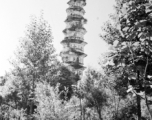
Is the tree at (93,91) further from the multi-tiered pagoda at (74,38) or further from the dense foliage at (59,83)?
the multi-tiered pagoda at (74,38)

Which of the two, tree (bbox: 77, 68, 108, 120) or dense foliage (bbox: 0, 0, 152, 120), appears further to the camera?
tree (bbox: 77, 68, 108, 120)

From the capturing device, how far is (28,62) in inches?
556

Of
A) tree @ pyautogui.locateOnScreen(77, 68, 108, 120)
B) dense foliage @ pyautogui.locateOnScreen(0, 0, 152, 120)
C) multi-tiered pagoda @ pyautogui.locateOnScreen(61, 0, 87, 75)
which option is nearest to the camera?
dense foliage @ pyautogui.locateOnScreen(0, 0, 152, 120)

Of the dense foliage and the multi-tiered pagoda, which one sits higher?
the multi-tiered pagoda

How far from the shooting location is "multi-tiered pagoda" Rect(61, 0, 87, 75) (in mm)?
39244

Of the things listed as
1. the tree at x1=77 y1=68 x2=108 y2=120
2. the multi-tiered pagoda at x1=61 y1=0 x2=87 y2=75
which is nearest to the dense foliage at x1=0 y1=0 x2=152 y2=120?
the tree at x1=77 y1=68 x2=108 y2=120

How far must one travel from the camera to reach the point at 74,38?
4119 cm

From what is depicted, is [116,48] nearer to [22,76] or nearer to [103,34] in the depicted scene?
[103,34]

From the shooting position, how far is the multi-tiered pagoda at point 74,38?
129 ft

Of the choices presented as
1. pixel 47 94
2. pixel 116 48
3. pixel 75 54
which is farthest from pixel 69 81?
pixel 116 48

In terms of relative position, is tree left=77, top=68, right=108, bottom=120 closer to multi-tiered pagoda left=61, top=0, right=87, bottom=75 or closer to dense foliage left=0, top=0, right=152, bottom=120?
dense foliage left=0, top=0, right=152, bottom=120

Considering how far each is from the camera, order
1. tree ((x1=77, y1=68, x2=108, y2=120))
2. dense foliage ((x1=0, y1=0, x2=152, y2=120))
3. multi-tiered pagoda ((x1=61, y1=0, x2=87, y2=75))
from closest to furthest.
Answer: dense foliage ((x1=0, y1=0, x2=152, y2=120)) < tree ((x1=77, y1=68, x2=108, y2=120)) < multi-tiered pagoda ((x1=61, y1=0, x2=87, y2=75))

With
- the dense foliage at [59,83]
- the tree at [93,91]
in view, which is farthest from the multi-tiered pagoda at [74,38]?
the tree at [93,91]

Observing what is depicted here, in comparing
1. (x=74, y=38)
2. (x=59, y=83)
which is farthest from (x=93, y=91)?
(x=74, y=38)
